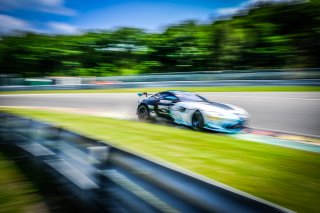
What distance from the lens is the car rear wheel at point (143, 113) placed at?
29.4ft

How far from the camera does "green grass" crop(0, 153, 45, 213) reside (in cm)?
343

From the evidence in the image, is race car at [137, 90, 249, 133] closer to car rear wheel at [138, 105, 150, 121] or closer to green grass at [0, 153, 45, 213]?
car rear wheel at [138, 105, 150, 121]

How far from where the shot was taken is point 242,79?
1266 cm

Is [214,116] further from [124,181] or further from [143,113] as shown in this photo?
[124,181]

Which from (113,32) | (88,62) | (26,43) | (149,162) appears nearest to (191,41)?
(88,62)

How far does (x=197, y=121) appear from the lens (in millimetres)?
7320

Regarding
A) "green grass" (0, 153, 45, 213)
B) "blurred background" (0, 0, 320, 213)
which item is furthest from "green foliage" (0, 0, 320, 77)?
"green grass" (0, 153, 45, 213)

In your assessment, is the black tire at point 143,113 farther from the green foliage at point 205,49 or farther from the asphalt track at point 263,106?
the green foliage at point 205,49

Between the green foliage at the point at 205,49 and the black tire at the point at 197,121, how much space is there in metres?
3.38

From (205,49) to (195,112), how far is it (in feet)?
11.9

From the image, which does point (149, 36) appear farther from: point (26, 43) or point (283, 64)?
point (26, 43)

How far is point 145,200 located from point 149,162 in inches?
11.9

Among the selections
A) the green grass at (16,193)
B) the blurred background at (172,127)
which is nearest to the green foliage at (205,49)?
the blurred background at (172,127)

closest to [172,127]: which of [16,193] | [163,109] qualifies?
[163,109]
